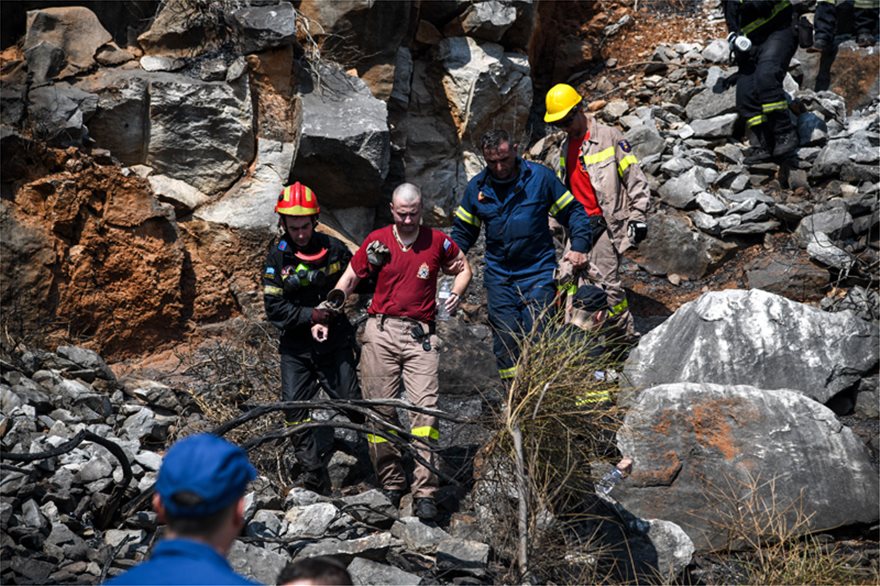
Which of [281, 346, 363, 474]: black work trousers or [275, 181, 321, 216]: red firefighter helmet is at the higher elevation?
[275, 181, 321, 216]: red firefighter helmet

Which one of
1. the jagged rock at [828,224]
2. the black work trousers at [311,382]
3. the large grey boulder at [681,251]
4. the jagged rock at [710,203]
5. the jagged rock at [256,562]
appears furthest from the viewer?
the jagged rock at [710,203]

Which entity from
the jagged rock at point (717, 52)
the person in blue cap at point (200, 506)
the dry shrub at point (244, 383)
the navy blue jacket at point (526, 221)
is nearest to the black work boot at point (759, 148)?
the jagged rock at point (717, 52)

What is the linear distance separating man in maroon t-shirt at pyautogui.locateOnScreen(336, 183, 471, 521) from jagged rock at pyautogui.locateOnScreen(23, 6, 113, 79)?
11.6 feet

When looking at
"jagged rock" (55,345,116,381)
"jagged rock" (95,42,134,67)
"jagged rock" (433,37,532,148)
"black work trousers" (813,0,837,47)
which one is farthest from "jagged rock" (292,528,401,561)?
"black work trousers" (813,0,837,47)

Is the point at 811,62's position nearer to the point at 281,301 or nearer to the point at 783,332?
the point at 783,332

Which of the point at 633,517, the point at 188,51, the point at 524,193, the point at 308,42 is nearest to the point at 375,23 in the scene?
the point at 308,42

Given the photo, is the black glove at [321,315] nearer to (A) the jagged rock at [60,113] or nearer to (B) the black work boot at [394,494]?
(B) the black work boot at [394,494]

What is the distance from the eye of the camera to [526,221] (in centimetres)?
613

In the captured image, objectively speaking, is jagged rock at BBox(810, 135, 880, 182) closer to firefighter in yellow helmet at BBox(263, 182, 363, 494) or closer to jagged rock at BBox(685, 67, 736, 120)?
jagged rock at BBox(685, 67, 736, 120)

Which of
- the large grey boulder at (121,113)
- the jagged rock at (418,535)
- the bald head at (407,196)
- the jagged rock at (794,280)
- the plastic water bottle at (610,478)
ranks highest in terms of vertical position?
the bald head at (407,196)

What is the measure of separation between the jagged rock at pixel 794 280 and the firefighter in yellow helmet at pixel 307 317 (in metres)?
3.95

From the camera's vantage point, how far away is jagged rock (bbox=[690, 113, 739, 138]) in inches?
388

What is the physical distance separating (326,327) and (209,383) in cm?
151

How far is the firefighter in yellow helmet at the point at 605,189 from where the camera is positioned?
680 centimetres
